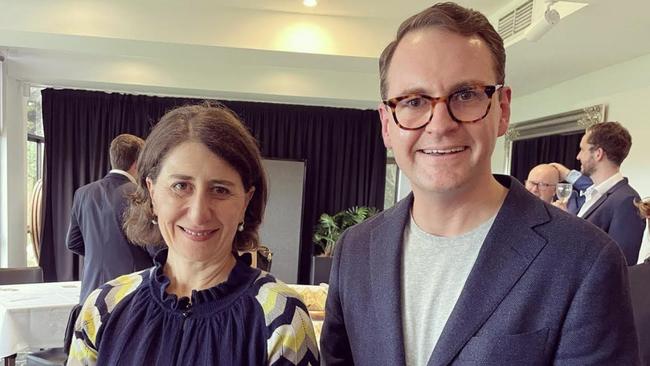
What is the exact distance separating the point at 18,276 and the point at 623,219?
422 centimetres

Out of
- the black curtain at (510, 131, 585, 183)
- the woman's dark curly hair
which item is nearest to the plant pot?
the black curtain at (510, 131, 585, 183)

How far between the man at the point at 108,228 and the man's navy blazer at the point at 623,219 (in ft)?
9.15

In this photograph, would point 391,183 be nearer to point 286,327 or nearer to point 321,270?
point 321,270

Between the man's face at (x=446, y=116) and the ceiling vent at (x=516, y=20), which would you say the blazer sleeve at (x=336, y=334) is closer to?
the man's face at (x=446, y=116)

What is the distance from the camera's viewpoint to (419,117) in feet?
2.90

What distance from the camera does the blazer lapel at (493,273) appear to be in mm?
822

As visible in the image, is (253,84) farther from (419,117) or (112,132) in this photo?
(419,117)

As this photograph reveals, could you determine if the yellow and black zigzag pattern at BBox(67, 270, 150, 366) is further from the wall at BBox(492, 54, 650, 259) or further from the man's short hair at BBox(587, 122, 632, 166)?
the wall at BBox(492, 54, 650, 259)

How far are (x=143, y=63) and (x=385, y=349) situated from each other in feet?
15.9

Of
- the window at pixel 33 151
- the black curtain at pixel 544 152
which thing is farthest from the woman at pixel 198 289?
the window at pixel 33 151

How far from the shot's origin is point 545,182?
358cm


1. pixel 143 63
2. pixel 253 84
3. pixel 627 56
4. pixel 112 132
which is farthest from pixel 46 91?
pixel 627 56

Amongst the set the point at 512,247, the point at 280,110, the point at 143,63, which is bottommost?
the point at 512,247

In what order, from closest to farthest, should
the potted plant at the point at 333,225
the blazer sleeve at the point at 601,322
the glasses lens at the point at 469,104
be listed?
the blazer sleeve at the point at 601,322
the glasses lens at the point at 469,104
the potted plant at the point at 333,225
